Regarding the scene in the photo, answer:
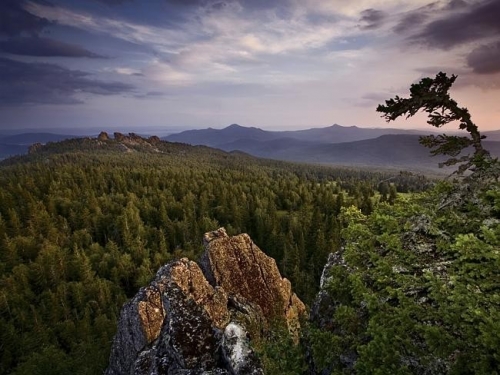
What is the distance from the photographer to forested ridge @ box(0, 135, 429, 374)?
245 feet

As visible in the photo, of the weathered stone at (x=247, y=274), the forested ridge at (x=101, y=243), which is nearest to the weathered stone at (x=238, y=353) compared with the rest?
the weathered stone at (x=247, y=274)

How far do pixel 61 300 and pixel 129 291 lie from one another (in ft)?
76.5

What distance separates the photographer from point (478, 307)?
7.21 m

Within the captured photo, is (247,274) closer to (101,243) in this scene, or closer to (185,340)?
(185,340)

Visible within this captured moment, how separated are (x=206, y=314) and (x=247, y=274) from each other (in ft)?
152

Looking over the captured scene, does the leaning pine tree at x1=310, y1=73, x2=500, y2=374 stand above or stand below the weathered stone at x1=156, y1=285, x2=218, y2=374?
above

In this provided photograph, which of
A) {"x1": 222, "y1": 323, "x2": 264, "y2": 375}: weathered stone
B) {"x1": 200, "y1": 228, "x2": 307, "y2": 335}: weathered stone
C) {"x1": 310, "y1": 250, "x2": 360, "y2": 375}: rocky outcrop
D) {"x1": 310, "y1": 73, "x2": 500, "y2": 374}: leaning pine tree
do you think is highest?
{"x1": 310, "y1": 73, "x2": 500, "y2": 374}: leaning pine tree

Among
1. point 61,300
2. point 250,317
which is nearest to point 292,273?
point 250,317

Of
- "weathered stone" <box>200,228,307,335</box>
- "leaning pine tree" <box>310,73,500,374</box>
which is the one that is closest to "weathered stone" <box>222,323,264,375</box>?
"leaning pine tree" <box>310,73,500,374</box>

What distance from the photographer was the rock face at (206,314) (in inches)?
520

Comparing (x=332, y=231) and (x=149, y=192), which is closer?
(x=332, y=231)

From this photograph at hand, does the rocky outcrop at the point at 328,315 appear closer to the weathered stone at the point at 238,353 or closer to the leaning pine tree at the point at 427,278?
the leaning pine tree at the point at 427,278

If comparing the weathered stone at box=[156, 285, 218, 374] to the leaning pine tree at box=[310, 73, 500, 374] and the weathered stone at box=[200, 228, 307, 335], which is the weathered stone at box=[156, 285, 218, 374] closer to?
the leaning pine tree at box=[310, 73, 500, 374]

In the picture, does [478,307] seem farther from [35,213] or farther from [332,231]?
[35,213]
